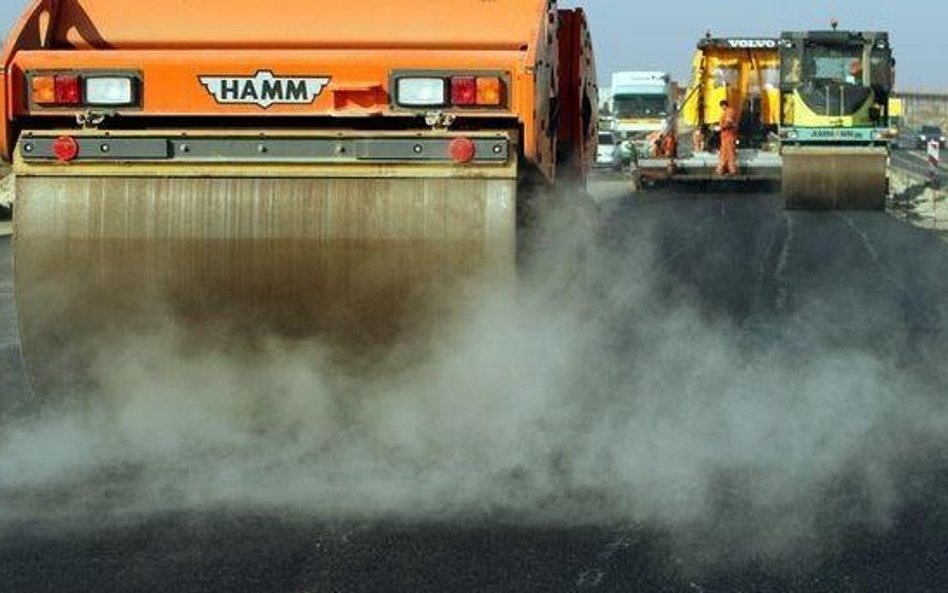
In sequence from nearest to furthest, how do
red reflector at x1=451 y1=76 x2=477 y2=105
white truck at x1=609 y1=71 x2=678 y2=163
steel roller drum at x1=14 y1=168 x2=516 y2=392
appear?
1. steel roller drum at x1=14 y1=168 x2=516 y2=392
2. red reflector at x1=451 y1=76 x2=477 y2=105
3. white truck at x1=609 y1=71 x2=678 y2=163

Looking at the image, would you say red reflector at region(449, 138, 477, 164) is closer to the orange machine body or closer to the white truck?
the orange machine body

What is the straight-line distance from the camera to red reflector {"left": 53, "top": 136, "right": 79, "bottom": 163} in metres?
5.54

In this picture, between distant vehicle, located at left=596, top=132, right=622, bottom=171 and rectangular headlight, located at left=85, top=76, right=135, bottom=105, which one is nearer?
rectangular headlight, located at left=85, top=76, right=135, bottom=105

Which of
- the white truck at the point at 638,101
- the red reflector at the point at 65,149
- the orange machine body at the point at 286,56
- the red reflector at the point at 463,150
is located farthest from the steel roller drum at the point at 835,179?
the white truck at the point at 638,101

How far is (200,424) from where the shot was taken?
5.88m

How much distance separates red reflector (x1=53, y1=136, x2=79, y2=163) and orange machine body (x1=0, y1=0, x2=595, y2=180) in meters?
0.23

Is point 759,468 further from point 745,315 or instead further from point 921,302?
point 921,302

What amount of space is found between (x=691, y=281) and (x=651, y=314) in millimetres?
2164

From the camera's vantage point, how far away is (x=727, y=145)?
2303cm

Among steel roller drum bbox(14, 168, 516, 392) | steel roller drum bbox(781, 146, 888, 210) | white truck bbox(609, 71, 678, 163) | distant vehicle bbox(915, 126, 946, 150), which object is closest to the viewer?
steel roller drum bbox(14, 168, 516, 392)

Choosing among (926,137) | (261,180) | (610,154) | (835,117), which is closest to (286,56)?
(261,180)

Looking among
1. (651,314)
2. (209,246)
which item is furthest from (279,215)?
(651,314)

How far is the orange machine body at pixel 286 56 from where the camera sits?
5703 millimetres

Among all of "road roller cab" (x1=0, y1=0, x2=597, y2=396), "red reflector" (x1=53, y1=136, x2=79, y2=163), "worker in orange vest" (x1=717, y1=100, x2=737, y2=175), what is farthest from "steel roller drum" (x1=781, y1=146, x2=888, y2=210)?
"red reflector" (x1=53, y1=136, x2=79, y2=163)
